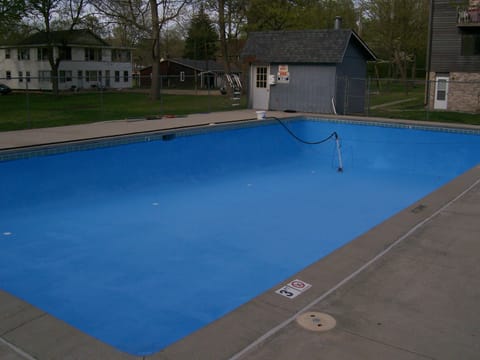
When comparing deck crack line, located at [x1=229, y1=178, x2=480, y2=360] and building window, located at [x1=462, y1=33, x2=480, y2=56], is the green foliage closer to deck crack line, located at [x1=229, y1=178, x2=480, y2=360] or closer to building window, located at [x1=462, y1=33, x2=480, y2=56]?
building window, located at [x1=462, y1=33, x2=480, y2=56]

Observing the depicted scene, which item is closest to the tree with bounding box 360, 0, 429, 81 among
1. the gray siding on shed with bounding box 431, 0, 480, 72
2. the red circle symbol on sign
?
the gray siding on shed with bounding box 431, 0, 480, 72

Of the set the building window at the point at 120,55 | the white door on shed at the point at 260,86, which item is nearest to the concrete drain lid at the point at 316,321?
the white door on shed at the point at 260,86

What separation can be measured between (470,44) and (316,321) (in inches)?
940

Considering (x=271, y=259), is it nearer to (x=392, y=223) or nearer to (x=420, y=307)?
(x=392, y=223)

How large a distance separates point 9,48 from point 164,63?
600 inches

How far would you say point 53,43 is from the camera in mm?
36562

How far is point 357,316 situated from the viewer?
360 centimetres

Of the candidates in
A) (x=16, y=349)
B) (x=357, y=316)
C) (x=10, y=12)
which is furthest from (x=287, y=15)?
(x=16, y=349)

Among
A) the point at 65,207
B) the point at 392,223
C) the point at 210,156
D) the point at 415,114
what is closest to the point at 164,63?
the point at 415,114

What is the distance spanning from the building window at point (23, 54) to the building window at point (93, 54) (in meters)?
5.62

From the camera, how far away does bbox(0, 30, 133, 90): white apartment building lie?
46750mm

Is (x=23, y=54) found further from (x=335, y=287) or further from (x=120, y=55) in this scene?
(x=335, y=287)

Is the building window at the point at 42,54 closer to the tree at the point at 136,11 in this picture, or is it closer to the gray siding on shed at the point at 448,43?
the tree at the point at 136,11

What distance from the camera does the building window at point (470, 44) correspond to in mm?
23719
